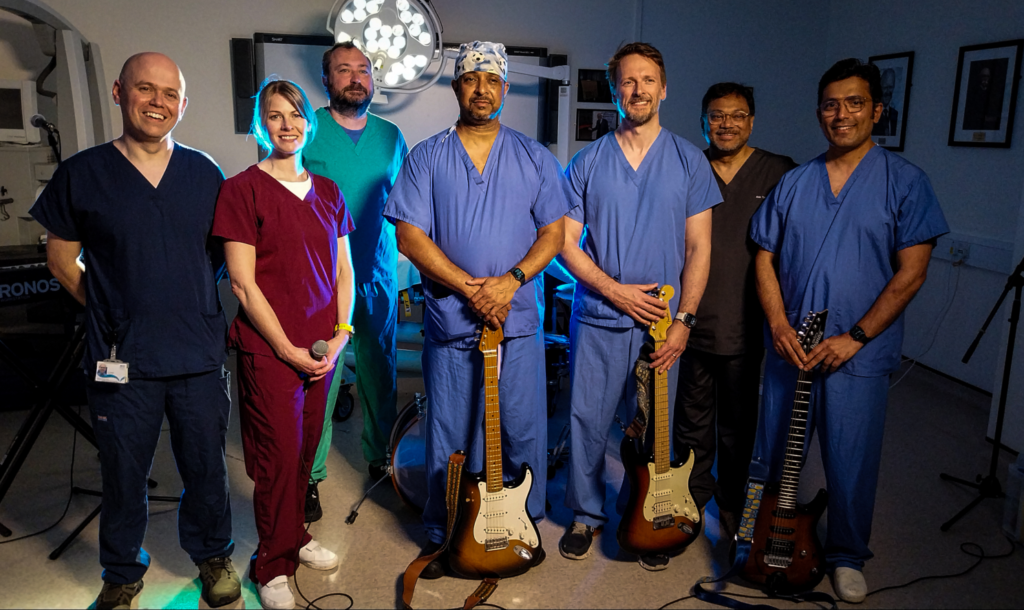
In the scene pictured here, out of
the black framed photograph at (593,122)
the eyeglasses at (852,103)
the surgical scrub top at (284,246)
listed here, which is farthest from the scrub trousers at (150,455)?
the black framed photograph at (593,122)

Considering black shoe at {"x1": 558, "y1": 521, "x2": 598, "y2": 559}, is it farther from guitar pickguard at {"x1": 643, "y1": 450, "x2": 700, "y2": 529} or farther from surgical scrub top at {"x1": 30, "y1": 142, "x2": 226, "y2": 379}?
surgical scrub top at {"x1": 30, "y1": 142, "x2": 226, "y2": 379}

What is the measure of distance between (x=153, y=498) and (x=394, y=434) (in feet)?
3.23

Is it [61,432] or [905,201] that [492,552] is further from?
[61,432]

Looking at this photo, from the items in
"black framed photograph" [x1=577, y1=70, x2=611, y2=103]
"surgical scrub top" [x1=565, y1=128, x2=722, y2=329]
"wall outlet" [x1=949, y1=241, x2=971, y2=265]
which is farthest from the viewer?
"black framed photograph" [x1=577, y1=70, x2=611, y2=103]

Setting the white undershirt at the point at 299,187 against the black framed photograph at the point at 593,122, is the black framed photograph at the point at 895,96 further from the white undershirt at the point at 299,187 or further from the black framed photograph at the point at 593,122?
the white undershirt at the point at 299,187

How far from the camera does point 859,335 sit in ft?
7.37

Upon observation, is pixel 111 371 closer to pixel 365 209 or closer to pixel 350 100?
pixel 365 209

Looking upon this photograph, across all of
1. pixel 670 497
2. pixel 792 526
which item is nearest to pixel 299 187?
pixel 670 497

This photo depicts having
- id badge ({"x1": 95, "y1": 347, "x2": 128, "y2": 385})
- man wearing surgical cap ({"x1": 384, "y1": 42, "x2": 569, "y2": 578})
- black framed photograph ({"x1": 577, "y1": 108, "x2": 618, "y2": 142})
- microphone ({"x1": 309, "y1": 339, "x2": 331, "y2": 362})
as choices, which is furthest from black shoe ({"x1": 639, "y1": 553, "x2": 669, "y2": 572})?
black framed photograph ({"x1": 577, "y1": 108, "x2": 618, "y2": 142})

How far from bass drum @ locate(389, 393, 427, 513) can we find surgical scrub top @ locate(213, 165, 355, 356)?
68 cm

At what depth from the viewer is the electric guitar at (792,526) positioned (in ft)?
7.46

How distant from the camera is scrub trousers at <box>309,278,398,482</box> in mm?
2934

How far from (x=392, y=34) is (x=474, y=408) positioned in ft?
8.06

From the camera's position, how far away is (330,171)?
9.32 feet
